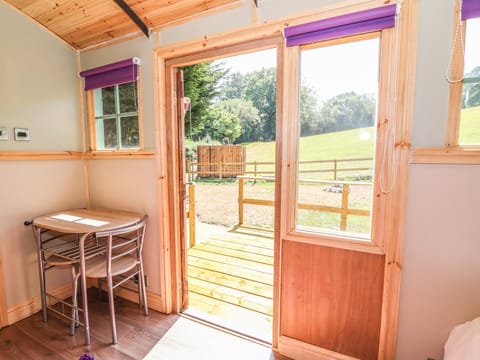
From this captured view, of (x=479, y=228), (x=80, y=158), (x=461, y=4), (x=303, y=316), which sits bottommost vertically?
(x=303, y=316)

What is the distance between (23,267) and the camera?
198 cm

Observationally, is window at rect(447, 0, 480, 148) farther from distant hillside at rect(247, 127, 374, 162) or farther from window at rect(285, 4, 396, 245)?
distant hillside at rect(247, 127, 374, 162)

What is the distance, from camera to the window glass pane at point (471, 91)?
3.72 feet

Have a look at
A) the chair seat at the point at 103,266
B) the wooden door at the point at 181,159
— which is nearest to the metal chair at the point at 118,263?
the chair seat at the point at 103,266

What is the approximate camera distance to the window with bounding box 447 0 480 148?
1.13 metres

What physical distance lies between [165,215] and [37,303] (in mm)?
1310

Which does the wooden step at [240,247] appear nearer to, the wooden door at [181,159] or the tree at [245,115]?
the wooden door at [181,159]

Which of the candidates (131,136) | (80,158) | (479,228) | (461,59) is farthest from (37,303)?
(461,59)

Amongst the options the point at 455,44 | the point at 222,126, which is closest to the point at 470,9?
the point at 455,44

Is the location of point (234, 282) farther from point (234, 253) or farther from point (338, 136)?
point (338, 136)

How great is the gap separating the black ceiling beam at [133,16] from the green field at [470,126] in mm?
2035

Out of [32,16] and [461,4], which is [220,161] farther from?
[461,4]

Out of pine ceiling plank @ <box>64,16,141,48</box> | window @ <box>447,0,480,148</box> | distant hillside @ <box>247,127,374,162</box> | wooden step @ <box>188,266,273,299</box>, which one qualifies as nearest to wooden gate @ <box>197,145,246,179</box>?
wooden step @ <box>188,266,273,299</box>

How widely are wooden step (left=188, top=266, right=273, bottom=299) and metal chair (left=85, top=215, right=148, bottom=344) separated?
713 mm
